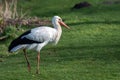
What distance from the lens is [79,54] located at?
1966cm

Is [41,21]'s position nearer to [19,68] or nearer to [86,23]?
[86,23]

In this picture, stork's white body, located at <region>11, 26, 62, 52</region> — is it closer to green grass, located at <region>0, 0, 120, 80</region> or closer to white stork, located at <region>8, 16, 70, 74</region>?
white stork, located at <region>8, 16, 70, 74</region>

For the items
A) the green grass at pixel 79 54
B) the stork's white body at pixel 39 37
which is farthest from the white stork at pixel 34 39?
the green grass at pixel 79 54

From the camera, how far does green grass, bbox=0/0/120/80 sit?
51.5 feet

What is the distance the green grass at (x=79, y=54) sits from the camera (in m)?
15.7

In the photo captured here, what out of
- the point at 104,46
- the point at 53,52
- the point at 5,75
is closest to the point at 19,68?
the point at 5,75

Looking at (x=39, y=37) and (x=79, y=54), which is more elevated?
(x=39, y=37)

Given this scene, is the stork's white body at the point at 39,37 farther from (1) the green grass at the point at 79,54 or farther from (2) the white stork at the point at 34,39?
(1) the green grass at the point at 79,54

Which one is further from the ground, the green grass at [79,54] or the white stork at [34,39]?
the white stork at [34,39]

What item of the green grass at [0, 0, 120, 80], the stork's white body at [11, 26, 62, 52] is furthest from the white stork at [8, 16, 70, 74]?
the green grass at [0, 0, 120, 80]

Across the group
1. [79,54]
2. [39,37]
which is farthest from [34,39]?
[79,54]

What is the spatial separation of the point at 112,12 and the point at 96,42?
10.3 meters

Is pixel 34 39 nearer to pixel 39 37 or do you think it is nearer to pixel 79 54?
pixel 39 37

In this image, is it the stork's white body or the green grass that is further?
the green grass
